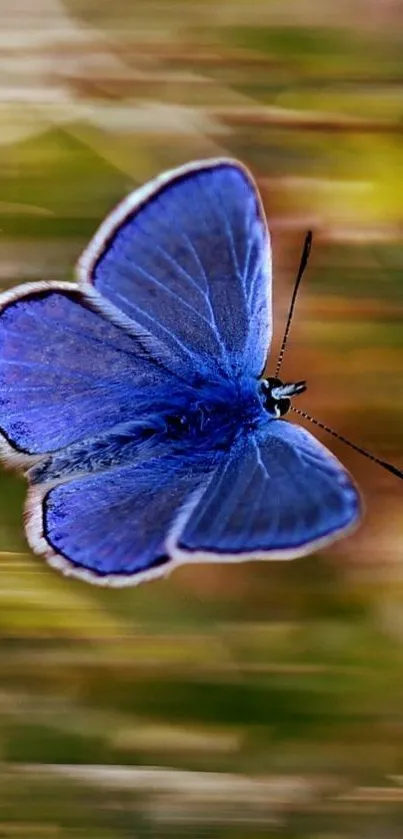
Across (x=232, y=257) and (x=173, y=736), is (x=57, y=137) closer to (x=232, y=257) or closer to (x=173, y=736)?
(x=232, y=257)

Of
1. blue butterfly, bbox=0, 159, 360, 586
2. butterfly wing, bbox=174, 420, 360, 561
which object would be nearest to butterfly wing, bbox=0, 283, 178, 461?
blue butterfly, bbox=0, 159, 360, 586

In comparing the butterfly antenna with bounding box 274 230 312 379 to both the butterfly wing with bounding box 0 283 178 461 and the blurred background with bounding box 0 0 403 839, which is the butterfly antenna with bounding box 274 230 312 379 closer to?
the blurred background with bounding box 0 0 403 839

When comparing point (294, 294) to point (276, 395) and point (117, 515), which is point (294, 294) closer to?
point (276, 395)

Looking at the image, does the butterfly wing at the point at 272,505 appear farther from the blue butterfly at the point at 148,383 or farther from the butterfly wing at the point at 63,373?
the butterfly wing at the point at 63,373

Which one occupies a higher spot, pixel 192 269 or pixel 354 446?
pixel 192 269

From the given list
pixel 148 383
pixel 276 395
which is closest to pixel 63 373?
pixel 148 383
